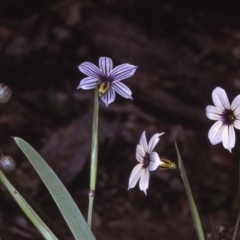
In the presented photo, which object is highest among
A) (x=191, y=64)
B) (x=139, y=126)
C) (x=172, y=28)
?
(x=172, y=28)

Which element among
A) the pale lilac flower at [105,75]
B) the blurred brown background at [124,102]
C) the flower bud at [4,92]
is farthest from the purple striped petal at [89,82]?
the blurred brown background at [124,102]

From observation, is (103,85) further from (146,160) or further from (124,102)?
(124,102)

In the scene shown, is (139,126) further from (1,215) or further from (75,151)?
(1,215)

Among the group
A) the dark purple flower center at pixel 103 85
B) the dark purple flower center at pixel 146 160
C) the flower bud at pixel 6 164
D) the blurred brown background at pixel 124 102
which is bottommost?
the flower bud at pixel 6 164

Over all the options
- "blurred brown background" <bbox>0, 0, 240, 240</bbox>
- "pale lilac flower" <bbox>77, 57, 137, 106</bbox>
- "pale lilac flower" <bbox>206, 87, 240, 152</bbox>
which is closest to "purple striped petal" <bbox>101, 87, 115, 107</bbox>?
"pale lilac flower" <bbox>77, 57, 137, 106</bbox>

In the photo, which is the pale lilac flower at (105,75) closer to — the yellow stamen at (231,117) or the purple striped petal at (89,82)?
the purple striped petal at (89,82)

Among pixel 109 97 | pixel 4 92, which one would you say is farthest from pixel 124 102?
pixel 4 92

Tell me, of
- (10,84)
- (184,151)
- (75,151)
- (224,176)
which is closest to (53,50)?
(10,84)
